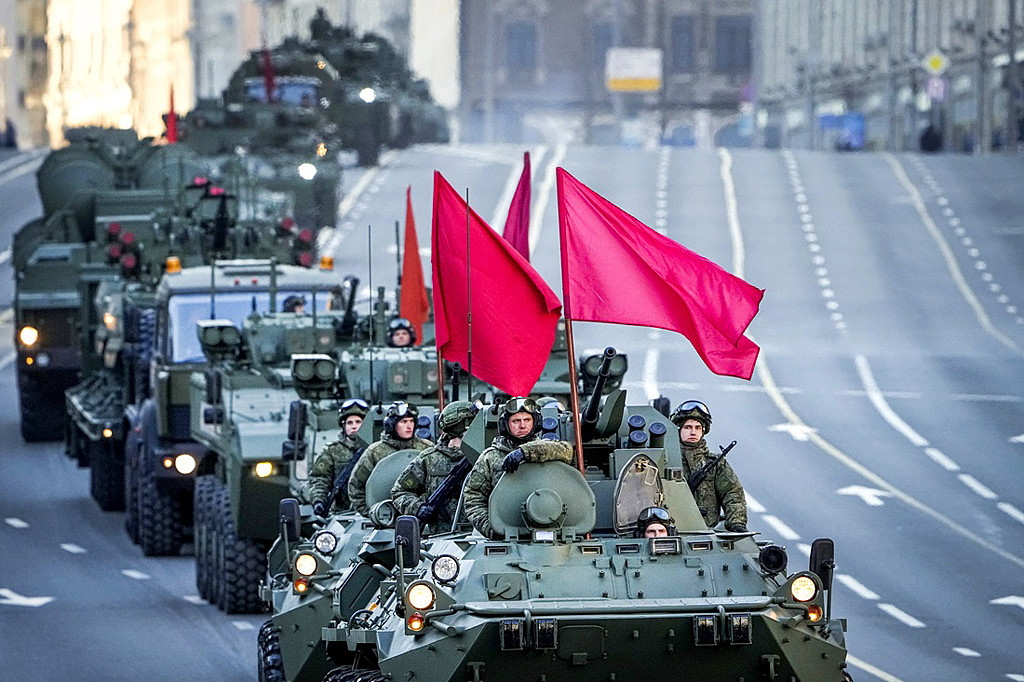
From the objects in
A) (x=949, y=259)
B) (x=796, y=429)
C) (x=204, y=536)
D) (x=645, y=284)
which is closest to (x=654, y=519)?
(x=645, y=284)

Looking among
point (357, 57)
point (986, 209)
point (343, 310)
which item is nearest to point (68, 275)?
point (343, 310)

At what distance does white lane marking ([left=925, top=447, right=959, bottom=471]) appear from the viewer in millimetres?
30875

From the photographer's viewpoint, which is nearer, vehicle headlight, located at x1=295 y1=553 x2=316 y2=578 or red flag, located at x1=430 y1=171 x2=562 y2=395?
red flag, located at x1=430 y1=171 x2=562 y2=395

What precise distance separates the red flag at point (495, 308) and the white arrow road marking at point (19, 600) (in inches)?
282

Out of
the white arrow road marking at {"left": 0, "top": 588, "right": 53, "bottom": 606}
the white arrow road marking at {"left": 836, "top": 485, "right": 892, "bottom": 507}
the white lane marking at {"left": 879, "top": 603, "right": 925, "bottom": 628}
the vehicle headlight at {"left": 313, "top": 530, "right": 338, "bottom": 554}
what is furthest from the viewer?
the white arrow road marking at {"left": 836, "top": 485, "right": 892, "bottom": 507}

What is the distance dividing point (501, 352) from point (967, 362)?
26.6 metres

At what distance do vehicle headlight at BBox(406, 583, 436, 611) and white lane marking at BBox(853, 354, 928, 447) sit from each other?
2048 cm

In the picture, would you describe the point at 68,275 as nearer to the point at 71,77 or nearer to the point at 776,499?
the point at 776,499

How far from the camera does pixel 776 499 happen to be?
92.0ft

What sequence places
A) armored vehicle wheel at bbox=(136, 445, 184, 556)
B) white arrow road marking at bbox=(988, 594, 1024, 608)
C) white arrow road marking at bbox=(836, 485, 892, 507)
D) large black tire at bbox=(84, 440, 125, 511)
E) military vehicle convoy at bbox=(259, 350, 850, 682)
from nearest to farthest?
military vehicle convoy at bbox=(259, 350, 850, 682) → white arrow road marking at bbox=(988, 594, 1024, 608) → armored vehicle wheel at bbox=(136, 445, 184, 556) → large black tire at bbox=(84, 440, 125, 511) → white arrow road marking at bbox=(836, 485, 892, 507)

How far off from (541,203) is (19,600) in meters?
37.5

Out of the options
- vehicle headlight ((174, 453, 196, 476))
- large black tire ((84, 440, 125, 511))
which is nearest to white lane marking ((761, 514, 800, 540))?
vehicle headlight ((174, 453, 196, 476))

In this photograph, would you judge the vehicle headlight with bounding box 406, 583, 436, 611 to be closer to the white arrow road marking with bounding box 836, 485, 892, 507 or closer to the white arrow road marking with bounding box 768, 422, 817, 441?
the white arrow road marking with bounding box 836, 485, 892, 507

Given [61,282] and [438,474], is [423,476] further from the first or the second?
[61,282]
